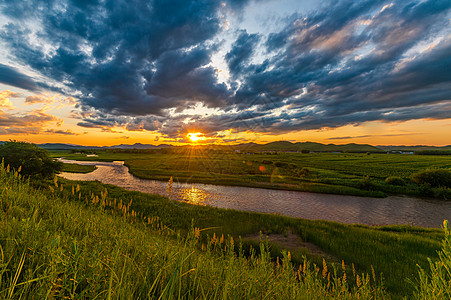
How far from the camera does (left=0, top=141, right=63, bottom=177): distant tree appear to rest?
1455cm

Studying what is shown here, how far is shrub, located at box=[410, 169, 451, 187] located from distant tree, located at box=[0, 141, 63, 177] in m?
64.7

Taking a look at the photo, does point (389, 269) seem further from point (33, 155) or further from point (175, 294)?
point (33, 155)

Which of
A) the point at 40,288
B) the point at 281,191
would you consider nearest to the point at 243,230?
the point at 40,288

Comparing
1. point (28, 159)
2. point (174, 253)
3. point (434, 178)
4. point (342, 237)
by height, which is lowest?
point (342, 237)

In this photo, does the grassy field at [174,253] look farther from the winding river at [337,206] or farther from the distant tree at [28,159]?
the winding river at [337,206]

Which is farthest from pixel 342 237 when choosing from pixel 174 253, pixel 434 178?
pixel 434 178

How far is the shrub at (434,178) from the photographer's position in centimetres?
3941

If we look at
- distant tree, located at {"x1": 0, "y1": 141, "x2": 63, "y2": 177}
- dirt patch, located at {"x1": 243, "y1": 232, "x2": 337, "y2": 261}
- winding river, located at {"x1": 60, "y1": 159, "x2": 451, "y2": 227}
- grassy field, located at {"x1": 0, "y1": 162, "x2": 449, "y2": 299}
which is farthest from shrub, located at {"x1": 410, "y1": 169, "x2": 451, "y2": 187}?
distant tree, located at {"x1": 0, "y1": 141, "x2": 63, "y2": 177}

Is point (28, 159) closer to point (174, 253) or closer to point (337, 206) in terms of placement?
point (174, 253)

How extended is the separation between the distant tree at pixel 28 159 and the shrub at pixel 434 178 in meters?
64.7

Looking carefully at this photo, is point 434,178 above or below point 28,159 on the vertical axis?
below

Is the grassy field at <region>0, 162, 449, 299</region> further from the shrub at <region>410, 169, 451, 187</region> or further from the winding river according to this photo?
the shrub at <region>410, 169, 451, 187</region>

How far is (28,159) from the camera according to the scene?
588 inches

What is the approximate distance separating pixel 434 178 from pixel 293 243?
48.4 meters
